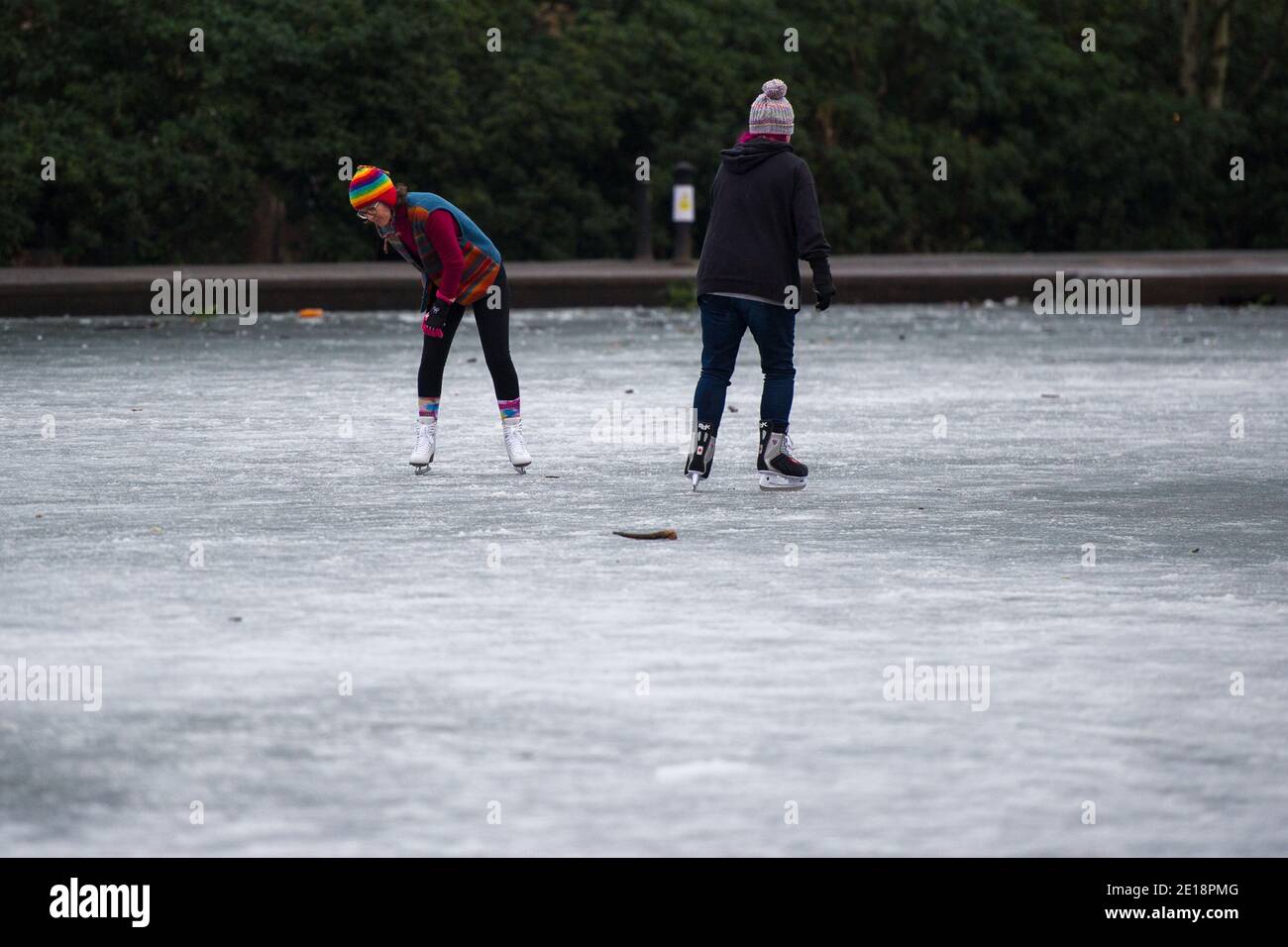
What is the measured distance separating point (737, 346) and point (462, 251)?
52.2 inches

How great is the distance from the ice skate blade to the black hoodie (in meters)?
0.79

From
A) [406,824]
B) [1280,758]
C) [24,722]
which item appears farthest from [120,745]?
[1280,758]

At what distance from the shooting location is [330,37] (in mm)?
25781

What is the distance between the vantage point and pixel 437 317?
37.6 feet

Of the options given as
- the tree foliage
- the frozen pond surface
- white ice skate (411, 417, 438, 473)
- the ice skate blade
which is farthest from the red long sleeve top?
the tree foliage

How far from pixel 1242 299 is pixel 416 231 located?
14.9 m

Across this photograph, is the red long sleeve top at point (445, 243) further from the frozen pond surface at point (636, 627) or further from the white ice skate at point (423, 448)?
the frozen pond surface at point (636, 627)

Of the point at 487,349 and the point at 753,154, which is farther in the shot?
the point at 487,349

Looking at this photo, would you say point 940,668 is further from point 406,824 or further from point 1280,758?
point 406,824

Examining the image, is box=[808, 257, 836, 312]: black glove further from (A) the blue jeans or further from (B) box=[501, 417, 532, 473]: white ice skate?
(B) box=[501, 417, 532, 473]: white ice skate

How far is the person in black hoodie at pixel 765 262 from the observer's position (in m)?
11.0

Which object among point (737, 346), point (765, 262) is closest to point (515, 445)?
point (737, 346)

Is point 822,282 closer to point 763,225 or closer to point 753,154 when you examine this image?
point 763,225

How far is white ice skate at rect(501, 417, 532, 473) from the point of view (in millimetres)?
11523
